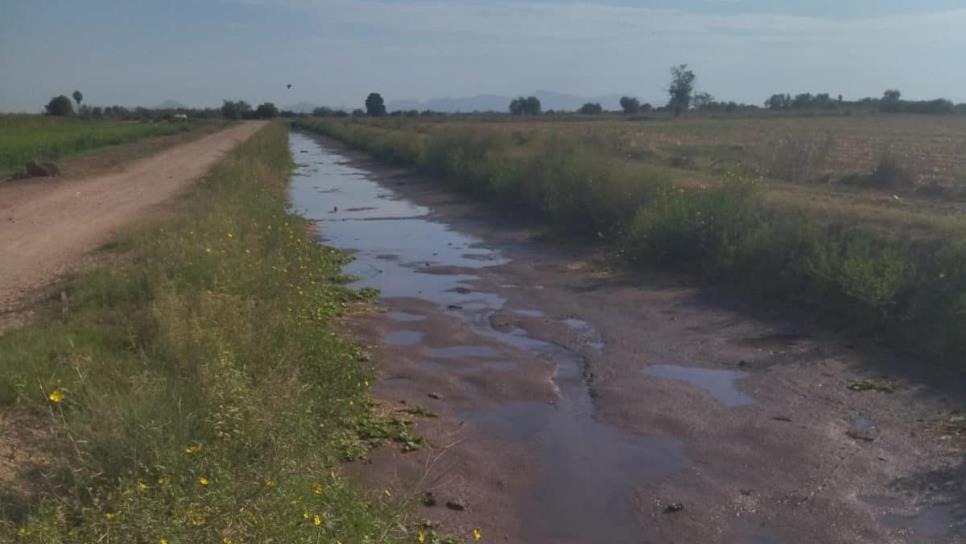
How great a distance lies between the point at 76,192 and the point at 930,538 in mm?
24193

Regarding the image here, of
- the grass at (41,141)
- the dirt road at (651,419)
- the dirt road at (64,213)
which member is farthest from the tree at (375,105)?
the dirt road at (651,419)

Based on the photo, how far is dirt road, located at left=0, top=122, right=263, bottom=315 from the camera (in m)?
13.5

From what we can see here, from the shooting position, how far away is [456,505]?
6836 millimetres

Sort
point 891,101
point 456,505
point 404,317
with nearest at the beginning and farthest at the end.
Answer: point 456,505 < point 404,317 < point 891,101

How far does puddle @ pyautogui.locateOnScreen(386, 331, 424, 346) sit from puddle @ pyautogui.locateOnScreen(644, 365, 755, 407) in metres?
2.78

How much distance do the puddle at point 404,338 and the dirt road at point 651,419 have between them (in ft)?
0.11

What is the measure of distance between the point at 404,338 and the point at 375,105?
454 feet

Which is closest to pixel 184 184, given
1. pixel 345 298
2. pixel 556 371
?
pixel 345 298

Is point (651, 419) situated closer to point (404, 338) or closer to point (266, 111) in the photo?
point (404, 338)

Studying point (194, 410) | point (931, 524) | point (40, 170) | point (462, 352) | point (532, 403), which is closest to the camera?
point (194, 410)

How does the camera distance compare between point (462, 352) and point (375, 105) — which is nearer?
point (462, 352)

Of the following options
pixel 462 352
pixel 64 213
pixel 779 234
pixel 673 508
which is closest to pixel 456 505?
pixel 673 508

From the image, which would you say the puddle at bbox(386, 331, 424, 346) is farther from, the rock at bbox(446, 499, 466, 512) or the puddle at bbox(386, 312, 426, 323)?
the rock at bbox(446, 499, 466, 512)

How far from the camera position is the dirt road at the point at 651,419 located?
681 cm
